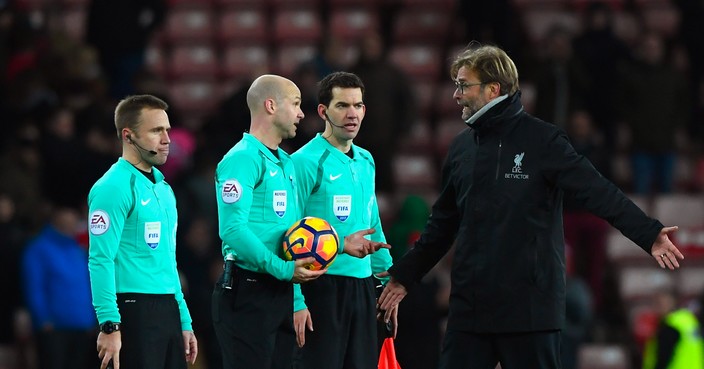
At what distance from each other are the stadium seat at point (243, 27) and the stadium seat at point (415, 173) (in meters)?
2.73

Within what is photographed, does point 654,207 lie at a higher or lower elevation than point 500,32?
lower

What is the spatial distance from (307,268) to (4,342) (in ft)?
22.4

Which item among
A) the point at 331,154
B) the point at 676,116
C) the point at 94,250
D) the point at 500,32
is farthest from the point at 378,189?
the point at 94,250

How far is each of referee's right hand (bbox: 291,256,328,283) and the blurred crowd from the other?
12.8 feet

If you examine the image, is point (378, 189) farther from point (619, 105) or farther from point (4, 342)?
point (4, 342)

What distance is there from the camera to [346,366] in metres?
7.65

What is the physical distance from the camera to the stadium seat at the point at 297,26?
16734mm

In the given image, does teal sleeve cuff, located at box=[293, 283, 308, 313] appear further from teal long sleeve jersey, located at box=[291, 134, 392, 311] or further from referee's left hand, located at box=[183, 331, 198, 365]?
referee's left hand, located at box=[183, 331, 198, 365]

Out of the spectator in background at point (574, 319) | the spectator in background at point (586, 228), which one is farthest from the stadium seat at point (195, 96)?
the spectator in background at point (574, 319)

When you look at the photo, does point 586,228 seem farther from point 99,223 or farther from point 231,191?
point 99,223

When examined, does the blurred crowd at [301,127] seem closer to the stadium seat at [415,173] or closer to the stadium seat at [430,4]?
the stadium seat at [415,173]

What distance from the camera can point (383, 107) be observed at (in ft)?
45.5

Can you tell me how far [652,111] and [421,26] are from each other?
324cm

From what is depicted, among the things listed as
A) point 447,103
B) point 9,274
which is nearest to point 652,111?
point 447,103
